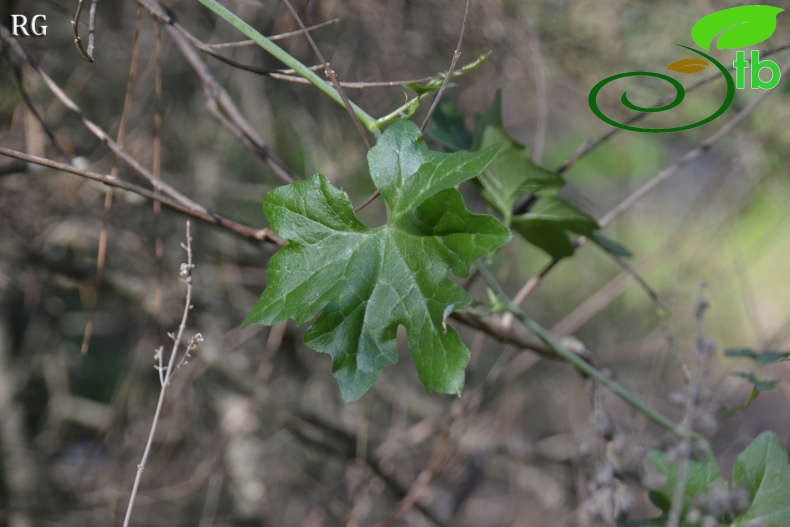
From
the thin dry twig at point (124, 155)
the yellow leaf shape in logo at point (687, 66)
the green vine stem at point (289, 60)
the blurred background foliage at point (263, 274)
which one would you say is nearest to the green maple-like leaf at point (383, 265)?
the green vine stem at point (289, 60)

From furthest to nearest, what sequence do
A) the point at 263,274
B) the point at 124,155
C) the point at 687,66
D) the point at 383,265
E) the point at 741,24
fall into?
the point at 263,274, the point at 687,66, the point at 741,24, the point at 124,155, the point at 383,265

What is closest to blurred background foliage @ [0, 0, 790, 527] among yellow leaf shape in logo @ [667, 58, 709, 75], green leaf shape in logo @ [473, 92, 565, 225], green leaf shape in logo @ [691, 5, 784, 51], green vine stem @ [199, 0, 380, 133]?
yellow leaf shape in logo @ [667, 58, 709, 75]

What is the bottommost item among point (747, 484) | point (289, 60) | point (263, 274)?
point (263, 274)

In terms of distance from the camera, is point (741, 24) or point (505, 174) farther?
point (741, 24)

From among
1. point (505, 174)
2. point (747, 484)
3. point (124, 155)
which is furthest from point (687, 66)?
point (124, 155)

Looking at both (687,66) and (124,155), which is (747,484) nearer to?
(124,155)

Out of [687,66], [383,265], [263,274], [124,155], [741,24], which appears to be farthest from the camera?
[263,274]

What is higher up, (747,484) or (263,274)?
(747,484)

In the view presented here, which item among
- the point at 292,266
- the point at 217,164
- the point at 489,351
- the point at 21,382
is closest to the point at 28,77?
the point at 217,164
